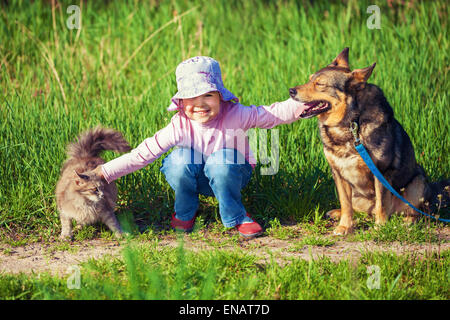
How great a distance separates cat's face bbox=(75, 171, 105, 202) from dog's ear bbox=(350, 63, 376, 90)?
2.01 meters

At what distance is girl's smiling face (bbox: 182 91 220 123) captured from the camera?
3.36 metres

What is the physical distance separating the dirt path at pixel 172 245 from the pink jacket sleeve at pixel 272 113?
91 centimetres

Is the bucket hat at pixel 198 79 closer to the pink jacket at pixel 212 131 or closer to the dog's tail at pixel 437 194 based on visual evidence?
the pink jacket at pixel 212 131

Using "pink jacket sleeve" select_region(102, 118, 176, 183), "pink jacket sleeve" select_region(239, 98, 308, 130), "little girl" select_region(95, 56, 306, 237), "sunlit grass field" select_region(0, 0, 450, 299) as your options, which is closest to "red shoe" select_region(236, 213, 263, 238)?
"little girl" select_region(95, 56, 306, 237)

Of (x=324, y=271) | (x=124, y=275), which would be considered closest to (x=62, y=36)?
(x=124, y=275)

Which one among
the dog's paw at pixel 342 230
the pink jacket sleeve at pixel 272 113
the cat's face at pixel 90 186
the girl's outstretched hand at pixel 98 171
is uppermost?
the pink jacket sleeve at pixel 272 113

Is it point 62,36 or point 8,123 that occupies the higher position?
point 62,36

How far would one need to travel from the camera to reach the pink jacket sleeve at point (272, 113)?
140 inches

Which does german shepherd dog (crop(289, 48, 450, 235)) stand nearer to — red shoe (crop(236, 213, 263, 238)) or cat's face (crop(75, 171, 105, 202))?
red shoe (crop(236, 213, 263, 238))

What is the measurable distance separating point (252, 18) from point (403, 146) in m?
4.16

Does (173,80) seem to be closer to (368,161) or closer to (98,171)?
(98,171)

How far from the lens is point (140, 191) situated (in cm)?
419

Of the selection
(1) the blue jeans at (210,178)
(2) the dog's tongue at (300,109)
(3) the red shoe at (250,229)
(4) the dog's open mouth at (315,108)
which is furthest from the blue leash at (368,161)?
(3) the red shoe at (250,229)
